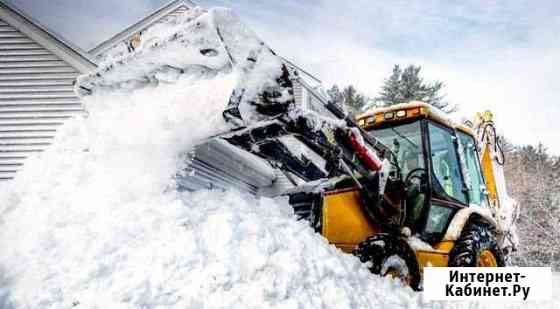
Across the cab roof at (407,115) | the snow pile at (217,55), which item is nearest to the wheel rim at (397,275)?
the cab roof at (407,115)

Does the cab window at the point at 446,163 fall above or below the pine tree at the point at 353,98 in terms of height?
below

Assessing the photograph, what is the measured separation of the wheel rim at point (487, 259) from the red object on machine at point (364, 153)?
5.29 ft

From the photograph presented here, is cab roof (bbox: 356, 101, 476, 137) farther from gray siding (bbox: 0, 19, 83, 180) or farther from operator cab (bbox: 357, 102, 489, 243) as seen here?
gray siding (bbox: 0, 19, 83, 180)

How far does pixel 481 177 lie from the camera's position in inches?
211

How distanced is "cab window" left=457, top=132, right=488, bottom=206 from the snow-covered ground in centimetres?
161

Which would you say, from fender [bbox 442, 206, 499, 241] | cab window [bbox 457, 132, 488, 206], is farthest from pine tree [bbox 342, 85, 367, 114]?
fender [bbox 442, 206, 499, 241]

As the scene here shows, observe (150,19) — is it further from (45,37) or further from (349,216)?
(349,216)

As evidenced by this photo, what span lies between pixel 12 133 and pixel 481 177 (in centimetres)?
714

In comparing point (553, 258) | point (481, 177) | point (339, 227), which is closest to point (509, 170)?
point (553, 258)

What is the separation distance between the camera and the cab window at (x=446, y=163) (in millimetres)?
4590

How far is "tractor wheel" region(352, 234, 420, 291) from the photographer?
3.85 metres

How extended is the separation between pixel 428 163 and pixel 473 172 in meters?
1.18

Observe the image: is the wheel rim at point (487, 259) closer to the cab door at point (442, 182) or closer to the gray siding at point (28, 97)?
the cab door at point (442, 182)

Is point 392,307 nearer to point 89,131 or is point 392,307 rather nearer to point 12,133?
point 89,131
